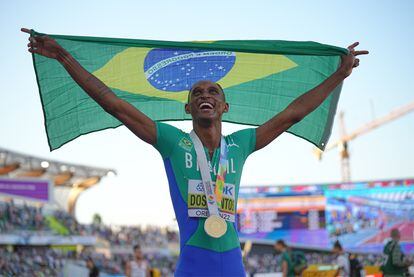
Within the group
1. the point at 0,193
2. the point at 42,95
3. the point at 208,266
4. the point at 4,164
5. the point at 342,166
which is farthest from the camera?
the point at 342,166

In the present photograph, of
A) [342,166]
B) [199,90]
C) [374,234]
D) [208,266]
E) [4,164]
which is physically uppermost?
[342,166]

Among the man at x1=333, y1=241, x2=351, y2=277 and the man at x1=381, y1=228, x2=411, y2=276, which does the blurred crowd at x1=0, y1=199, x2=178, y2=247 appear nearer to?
the man at x1=333, y1=241, x2=351, y2=277

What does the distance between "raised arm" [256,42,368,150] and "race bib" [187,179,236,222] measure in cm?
52

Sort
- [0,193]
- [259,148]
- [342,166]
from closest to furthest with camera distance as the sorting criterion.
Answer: [259,148] < [0,193] < [342,166]

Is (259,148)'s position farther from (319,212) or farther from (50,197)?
(319,212)

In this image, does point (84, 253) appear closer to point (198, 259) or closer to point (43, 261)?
point (43, 261)

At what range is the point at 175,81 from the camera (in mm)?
4910

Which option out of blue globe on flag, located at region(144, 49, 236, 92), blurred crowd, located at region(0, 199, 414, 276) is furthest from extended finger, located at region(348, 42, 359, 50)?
blurred crowd, located at region(0, 199, 414, 276)

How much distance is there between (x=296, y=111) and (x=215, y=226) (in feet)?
3.33

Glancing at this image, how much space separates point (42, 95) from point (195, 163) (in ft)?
5.34

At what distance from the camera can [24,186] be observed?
134ft

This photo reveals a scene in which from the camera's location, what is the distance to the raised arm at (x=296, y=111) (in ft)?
12.7


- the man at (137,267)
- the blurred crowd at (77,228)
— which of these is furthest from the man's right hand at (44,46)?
the blurred crowd at (77,228)

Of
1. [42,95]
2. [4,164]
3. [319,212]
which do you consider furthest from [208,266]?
[319,212]
